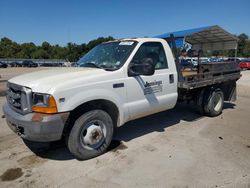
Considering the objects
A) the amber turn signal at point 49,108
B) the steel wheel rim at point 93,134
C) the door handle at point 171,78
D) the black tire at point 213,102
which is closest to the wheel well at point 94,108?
the steel wheel rim at point 93,134

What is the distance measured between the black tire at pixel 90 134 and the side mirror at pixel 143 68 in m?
0.93

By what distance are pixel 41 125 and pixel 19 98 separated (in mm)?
695

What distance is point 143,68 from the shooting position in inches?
169

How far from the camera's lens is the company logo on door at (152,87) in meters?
4.68

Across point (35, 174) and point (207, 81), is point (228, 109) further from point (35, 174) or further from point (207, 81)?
point (35, 174)

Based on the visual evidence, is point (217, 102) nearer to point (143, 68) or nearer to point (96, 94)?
point (143, 68)

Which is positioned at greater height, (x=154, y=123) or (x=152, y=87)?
(x=152, y=87)

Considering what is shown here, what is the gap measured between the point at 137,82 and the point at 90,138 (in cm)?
136

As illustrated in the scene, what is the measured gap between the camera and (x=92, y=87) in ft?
12.7

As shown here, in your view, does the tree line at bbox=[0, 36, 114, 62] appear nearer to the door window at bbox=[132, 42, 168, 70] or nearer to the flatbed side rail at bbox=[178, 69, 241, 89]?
the flatbed side rail at bbox=[178, 69, 241, 89]

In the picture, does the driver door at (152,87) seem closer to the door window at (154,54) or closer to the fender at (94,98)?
the door window at (154,54)

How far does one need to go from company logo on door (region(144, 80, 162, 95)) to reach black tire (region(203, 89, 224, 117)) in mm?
2213

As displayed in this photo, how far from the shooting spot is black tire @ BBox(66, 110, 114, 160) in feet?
12.6

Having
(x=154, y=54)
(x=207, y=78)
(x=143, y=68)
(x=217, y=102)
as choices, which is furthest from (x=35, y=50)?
(x=143, y=68)
